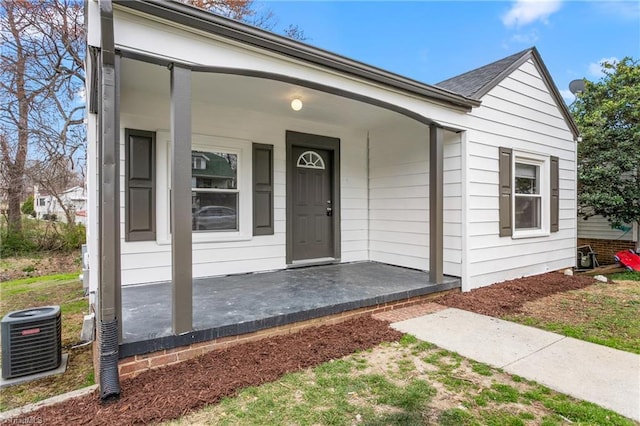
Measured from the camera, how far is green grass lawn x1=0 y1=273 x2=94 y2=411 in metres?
2.53

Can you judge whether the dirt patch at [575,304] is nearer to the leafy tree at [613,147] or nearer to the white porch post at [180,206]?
the leafy tree at [613,147]

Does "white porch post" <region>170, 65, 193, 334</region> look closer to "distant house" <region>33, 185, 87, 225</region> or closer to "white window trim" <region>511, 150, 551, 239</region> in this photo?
"white window trim" <region>511, 150, 551, 239</region>

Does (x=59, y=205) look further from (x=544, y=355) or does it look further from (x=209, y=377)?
(x=544, y=355)

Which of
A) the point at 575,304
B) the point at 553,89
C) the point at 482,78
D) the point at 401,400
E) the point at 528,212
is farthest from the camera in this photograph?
the point at 553,89

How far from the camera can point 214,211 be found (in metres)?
4.88

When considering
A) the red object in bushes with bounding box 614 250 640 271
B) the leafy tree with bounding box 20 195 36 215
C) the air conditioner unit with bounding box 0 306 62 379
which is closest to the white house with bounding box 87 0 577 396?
the air conditioner unit with bounding box 0 306 62 379

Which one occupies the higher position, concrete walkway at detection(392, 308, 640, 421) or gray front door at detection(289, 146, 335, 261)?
gray front door at detection(289, 146, 335, 261)

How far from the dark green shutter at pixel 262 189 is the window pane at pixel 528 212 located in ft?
13.8

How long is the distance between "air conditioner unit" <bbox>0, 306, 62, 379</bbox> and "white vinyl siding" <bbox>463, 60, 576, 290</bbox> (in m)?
4.86

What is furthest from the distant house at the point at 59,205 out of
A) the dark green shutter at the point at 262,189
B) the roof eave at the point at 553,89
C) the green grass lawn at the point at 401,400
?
the roof eave at the point at 553,89

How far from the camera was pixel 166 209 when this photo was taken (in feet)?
14.5

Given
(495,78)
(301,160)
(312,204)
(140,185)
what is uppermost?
(495,78)

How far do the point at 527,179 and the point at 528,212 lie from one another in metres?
0.59

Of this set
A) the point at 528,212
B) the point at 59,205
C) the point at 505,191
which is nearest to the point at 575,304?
the point at 505,191
